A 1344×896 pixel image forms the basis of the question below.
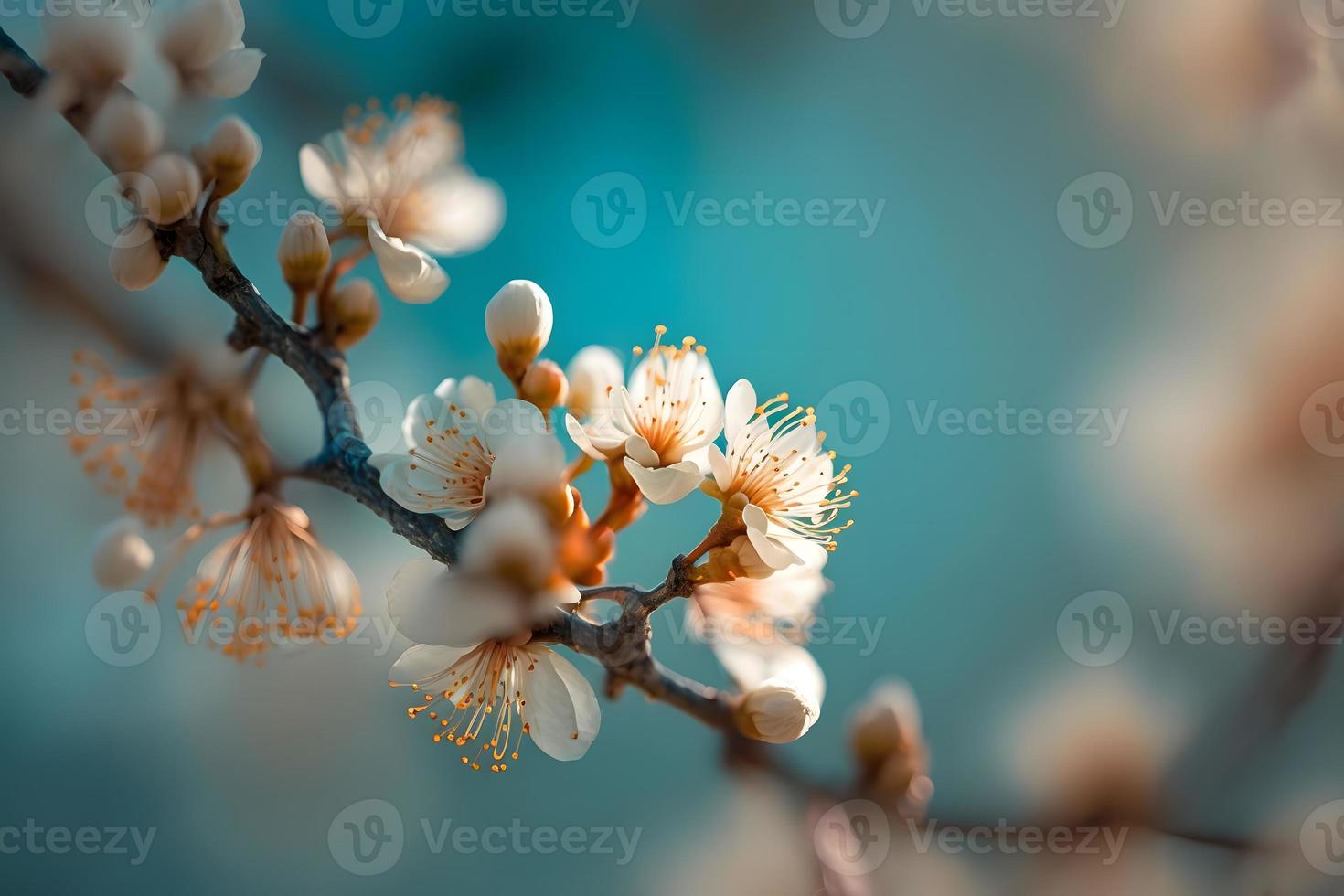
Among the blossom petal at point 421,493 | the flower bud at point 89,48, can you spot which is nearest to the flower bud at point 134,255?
the flower bud at point 89,48

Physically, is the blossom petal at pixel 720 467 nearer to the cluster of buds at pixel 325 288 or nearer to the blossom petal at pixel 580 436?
the blossom petal at pixel 580 436

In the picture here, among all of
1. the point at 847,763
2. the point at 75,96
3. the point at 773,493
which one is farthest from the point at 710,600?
the point at 75,96

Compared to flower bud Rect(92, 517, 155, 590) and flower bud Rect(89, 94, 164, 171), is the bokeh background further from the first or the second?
flower bud Rect(89, 94, 164, 171)

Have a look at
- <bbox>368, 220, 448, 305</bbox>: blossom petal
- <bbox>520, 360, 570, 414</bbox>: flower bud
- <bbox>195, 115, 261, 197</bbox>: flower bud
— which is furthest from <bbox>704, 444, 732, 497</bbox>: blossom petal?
<bbox>195, 115, 261, 197</bbox>: flower bud

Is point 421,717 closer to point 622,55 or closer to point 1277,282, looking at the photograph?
point 622,55

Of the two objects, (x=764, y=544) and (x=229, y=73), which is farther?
(x=229, y=73)

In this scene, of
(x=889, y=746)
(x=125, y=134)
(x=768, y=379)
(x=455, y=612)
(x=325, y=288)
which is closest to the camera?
(x=455, y=612)

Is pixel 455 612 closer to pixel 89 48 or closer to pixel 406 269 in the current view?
pixel 406 269

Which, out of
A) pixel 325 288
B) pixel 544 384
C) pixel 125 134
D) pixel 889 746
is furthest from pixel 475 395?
pixel 889 746
